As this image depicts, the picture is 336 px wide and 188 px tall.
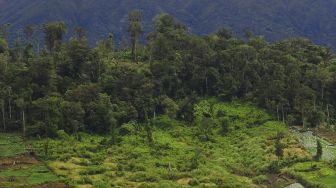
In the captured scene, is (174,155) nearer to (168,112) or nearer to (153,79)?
(168,112)

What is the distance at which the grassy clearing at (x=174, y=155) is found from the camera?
61.5 meters

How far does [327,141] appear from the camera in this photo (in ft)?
260

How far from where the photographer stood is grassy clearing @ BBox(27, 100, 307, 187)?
61531mm

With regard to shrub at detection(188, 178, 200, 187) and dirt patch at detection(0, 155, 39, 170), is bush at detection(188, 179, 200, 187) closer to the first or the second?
shrub at detection(188, 178, 200, 187)

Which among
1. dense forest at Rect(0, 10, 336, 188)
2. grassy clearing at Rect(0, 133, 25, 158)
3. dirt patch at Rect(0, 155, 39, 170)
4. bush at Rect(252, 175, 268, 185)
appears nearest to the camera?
bush at Rect(252, 175, 268, 185)

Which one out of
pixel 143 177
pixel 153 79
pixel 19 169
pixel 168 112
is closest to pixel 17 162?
pixel 19 169

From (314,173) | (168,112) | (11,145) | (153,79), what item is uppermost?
(153,79)

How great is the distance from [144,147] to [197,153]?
344 inches

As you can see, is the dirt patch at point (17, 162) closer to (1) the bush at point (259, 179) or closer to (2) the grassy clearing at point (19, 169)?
(2) the grassy clearing at point (19, 169)

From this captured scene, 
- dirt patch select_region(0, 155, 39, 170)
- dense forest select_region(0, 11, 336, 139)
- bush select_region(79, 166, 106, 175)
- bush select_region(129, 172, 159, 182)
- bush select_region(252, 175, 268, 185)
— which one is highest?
dense forest select_region(0, 11, 336, 139)

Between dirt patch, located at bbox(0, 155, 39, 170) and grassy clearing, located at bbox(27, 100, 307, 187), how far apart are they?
5.93 ft

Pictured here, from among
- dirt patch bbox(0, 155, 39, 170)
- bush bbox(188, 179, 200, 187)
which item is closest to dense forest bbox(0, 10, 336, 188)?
bush bbox(188, 179, 200, 187)

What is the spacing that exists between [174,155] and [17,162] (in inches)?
746

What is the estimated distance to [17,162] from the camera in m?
66.0
